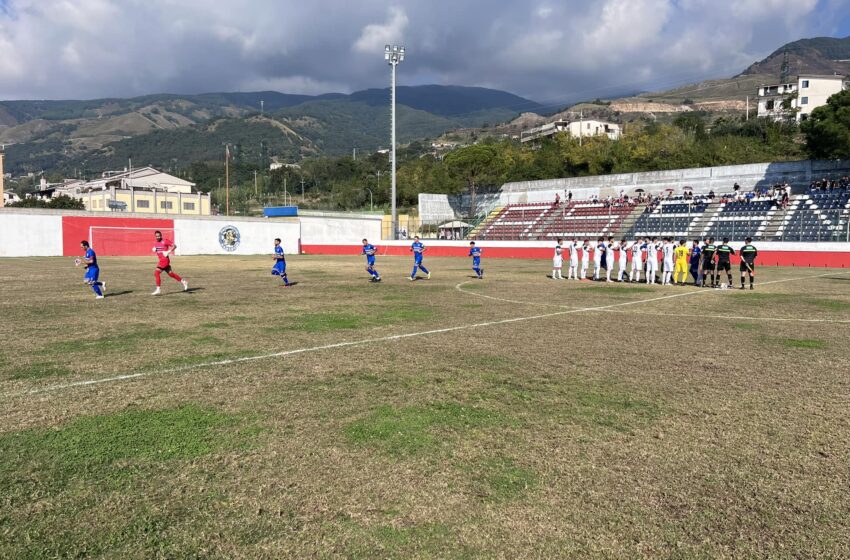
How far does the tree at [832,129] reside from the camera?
45.1 m

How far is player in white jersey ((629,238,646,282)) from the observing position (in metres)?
23.8

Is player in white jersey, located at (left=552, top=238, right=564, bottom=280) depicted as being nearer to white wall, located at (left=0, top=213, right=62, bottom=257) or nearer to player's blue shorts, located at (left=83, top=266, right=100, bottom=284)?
player's blue shorts, located at (left=83, top=266, right=100, bottom=284)

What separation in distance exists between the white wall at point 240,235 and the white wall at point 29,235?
8391 mm

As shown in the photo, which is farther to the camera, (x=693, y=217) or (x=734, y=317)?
(x=693, y=217)

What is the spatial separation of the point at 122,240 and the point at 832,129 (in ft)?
188

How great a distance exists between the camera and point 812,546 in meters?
3.61

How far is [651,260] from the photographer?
76.8ft

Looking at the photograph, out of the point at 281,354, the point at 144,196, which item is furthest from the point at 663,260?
the point at 144,196

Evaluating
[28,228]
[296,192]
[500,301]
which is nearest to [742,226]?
[500,301]

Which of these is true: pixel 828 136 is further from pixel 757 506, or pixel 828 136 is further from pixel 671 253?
pixel 757 506

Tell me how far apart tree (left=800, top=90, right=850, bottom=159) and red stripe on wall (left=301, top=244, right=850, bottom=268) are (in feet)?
58.6

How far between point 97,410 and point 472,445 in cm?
407

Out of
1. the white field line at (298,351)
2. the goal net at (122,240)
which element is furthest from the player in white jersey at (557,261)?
the goal net at (122,240)

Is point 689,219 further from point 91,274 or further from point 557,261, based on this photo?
point 91,274
